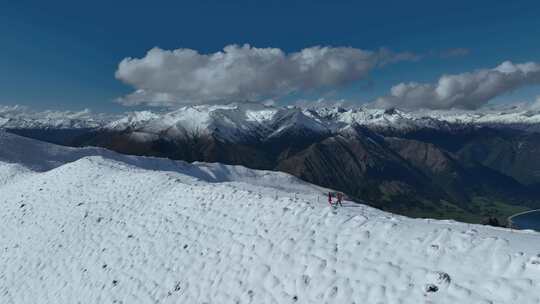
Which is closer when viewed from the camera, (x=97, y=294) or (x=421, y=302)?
(x=421, y=302)

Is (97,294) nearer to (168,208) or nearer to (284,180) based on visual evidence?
(168,208)

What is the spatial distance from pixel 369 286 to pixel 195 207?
44.6 feet

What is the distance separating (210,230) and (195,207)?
3598 mm

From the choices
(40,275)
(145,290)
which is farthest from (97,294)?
(40,275)

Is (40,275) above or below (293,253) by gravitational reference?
below

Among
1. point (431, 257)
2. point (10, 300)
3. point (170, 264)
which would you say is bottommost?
Answer: point (10, 300)

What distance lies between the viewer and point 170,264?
744 inches

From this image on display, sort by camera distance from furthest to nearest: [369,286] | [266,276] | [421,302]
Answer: [266,276]
[369,286]
[421,302]

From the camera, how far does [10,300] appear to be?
20.7 metres

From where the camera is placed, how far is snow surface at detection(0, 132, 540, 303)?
1194 cm

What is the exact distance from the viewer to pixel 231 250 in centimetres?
1794

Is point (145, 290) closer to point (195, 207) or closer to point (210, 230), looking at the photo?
point (210, 230)

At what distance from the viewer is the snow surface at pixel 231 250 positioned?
1194 cm

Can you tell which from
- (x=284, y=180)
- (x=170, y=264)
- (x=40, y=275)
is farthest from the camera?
(x=284, y=180)
